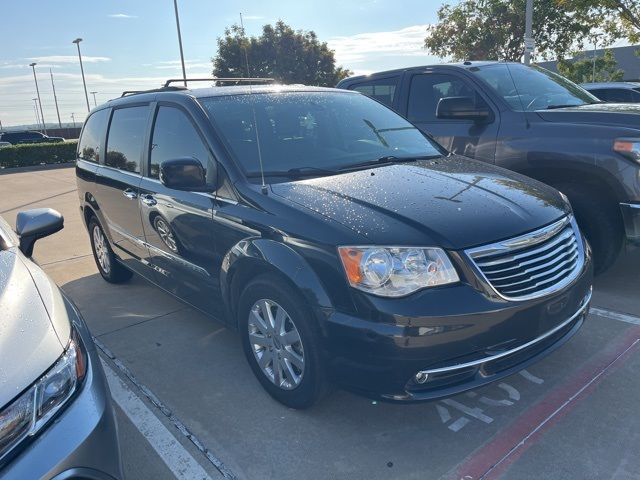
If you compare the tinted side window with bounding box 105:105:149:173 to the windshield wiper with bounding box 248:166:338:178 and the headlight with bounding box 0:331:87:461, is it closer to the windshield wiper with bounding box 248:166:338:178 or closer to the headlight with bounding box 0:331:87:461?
the windshield wiper with bounding box 248:166:338:178

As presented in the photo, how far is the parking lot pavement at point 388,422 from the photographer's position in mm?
2453

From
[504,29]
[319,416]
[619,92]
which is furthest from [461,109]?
[504,29]

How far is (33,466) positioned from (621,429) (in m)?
2.59

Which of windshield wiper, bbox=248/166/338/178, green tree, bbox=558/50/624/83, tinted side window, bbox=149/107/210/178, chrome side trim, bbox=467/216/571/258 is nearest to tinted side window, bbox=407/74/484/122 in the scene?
windshield wiper, bbox=248/166/338/178

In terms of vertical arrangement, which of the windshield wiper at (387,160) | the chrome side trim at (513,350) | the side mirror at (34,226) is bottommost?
the chrome side trim at (513,350)

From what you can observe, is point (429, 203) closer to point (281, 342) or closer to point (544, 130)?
point (281, 342)

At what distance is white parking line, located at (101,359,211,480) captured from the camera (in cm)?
252

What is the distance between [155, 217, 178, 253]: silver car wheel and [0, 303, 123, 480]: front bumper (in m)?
1.72

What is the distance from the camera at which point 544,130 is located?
4.38 metres

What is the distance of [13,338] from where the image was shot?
1.77 meters

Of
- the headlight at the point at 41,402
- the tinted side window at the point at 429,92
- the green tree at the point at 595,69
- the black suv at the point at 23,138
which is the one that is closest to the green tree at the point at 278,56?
the black suv at the point at 23,138

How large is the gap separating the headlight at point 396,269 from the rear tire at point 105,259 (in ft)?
11.0

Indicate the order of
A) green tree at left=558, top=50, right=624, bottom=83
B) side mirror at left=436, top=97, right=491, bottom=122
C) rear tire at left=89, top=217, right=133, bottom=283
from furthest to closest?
green tree at left=558, top=50, right=624, bottom=83, rear tire at left=89, top=217, right=133, bottom=283, side mirror at left=436, top=97, right=491, bottom=122

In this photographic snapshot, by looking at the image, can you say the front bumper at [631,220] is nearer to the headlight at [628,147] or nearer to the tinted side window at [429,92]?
the headlight at [628,147]
